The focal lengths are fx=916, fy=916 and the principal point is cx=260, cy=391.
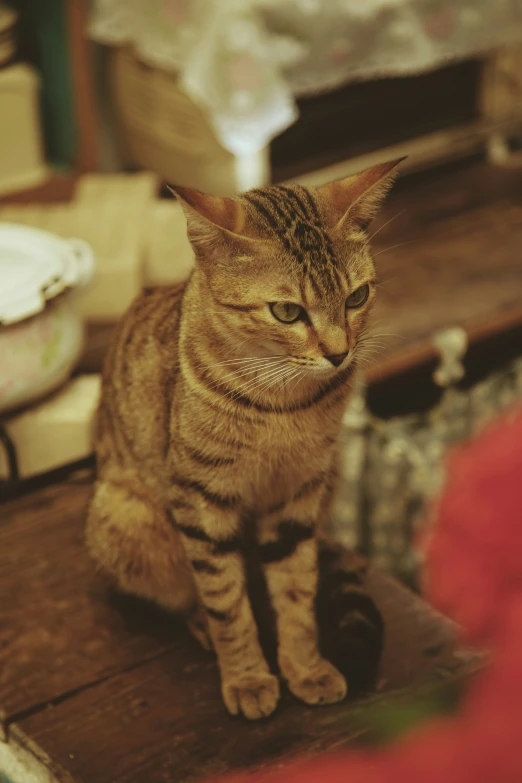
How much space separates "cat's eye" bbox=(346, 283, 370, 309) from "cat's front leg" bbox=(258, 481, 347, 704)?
24 cm

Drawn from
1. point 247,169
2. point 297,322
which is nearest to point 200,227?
point 297,322

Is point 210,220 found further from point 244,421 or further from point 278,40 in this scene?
point 278,40

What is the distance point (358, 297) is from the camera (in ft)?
3.32

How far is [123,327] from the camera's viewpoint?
1278mm

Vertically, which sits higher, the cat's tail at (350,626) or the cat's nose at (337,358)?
the cat's nose at (337,358)

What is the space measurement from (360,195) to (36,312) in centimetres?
75

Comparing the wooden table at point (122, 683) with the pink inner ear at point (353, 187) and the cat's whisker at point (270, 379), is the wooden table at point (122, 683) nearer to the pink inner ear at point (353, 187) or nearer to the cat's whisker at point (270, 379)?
the cat's whisker at point (270, 379)

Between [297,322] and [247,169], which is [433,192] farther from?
[297,322]

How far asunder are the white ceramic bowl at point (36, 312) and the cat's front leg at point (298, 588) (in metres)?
0.65

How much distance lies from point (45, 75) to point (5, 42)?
217 millimetres

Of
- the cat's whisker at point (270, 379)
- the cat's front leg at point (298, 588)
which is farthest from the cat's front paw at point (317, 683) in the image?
the cat's whisker at point (270, 379)

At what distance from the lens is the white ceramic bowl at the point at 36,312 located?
5.11 feet

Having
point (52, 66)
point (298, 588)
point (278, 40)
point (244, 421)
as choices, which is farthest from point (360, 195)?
point (52, 66)

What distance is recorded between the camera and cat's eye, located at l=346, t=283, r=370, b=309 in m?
1.00
